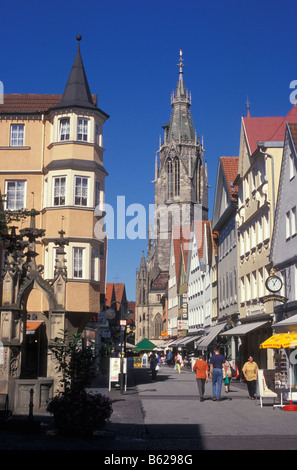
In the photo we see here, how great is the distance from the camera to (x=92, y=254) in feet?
93.2

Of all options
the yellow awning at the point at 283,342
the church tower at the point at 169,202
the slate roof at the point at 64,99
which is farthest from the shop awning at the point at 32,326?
the church tower at the point at 169,202

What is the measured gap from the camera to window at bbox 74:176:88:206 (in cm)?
2819

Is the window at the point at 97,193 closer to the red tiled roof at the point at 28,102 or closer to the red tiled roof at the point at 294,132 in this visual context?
the red tiled roof at the point at 28,102

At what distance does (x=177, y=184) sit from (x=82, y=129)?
10985cm

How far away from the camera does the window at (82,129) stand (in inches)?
1141

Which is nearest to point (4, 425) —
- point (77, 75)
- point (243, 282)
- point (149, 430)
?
point (149, 430)

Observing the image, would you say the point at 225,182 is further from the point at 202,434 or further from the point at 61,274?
the point at 202,434

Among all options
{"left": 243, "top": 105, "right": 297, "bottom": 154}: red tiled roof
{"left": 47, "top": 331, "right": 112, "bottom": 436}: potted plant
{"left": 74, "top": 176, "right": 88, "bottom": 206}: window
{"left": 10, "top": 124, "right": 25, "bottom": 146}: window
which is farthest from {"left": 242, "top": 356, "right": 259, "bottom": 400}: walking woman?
{"left": 243, "top": 105, "right": 297, "bottom": 154}: red tiled roof

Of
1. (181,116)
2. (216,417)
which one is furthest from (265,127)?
(181,116)

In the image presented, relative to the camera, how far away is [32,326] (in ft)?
95.5

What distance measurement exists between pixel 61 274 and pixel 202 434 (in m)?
8.37

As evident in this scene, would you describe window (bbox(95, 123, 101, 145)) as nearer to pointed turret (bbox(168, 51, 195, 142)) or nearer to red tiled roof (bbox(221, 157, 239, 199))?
red tiled roof (bbox(221, 157, 239, 199))

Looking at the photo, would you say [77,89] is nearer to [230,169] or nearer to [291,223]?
[291,223]

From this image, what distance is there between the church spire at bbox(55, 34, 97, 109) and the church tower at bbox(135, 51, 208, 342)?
4208 inches
